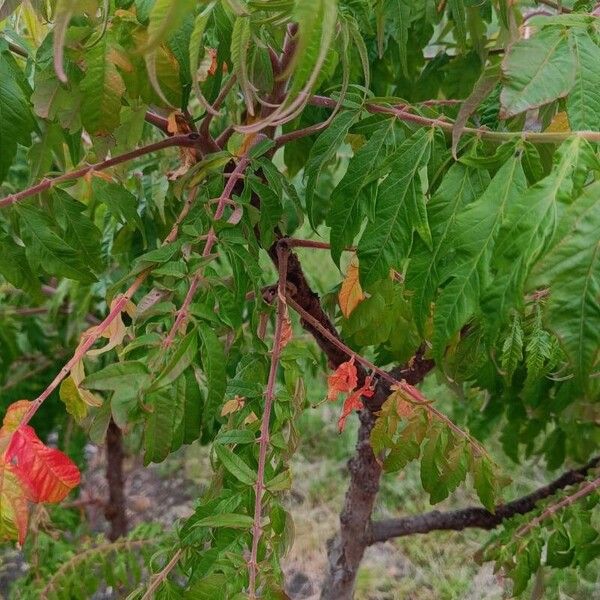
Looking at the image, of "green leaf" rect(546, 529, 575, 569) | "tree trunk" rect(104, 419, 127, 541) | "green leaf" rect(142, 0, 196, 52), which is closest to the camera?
"green leaf" rect(142, 0, 196, 52)

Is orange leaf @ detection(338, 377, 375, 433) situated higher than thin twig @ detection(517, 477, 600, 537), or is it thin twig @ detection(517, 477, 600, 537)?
orange leaf @ detection(338, 377, 375, 433)

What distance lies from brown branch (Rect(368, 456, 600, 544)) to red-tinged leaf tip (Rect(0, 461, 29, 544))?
2.75 feet

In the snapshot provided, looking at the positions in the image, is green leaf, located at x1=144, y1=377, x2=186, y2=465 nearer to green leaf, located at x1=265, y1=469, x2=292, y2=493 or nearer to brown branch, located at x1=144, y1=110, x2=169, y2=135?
green leaf, located at x1=265, y1=469, x2=292, y2=493

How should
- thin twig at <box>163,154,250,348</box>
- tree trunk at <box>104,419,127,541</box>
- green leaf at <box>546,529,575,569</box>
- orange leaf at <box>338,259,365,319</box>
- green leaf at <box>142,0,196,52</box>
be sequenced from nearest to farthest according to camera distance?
green leaf at <box>142,0,196,52</box> → thin twig at <box>163,154,250,348</box> → orange leaf at <box>338,259,365,319</box> → green leaf at <box>546,529,575,569</box> → tree trunk at <box>104,419,127,541</box>

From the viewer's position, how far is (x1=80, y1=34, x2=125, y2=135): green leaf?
1.95 feet

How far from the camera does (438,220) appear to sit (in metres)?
0.57

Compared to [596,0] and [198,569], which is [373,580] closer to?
[198,569]

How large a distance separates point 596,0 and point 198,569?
2.16 feet

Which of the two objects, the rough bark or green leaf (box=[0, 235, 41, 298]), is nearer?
green leaf (box=[0, 235, 41, 298])

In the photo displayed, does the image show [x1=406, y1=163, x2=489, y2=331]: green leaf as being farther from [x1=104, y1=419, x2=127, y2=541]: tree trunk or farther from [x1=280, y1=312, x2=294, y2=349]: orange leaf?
[x1=104, y1=419, x2=127, y2=541]: tree trunk

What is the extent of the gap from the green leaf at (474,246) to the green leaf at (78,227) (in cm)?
40

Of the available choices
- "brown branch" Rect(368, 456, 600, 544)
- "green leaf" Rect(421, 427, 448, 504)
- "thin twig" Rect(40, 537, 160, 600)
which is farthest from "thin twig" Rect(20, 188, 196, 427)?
"brown branch" Rect(368, 456, 600, 544)

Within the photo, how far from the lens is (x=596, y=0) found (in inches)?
28.6

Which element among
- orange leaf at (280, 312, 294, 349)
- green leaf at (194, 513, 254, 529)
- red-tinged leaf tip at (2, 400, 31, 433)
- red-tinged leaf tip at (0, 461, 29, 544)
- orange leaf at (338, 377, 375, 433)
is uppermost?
red-tinged leaf tip at (2, 400, 31, 433)
